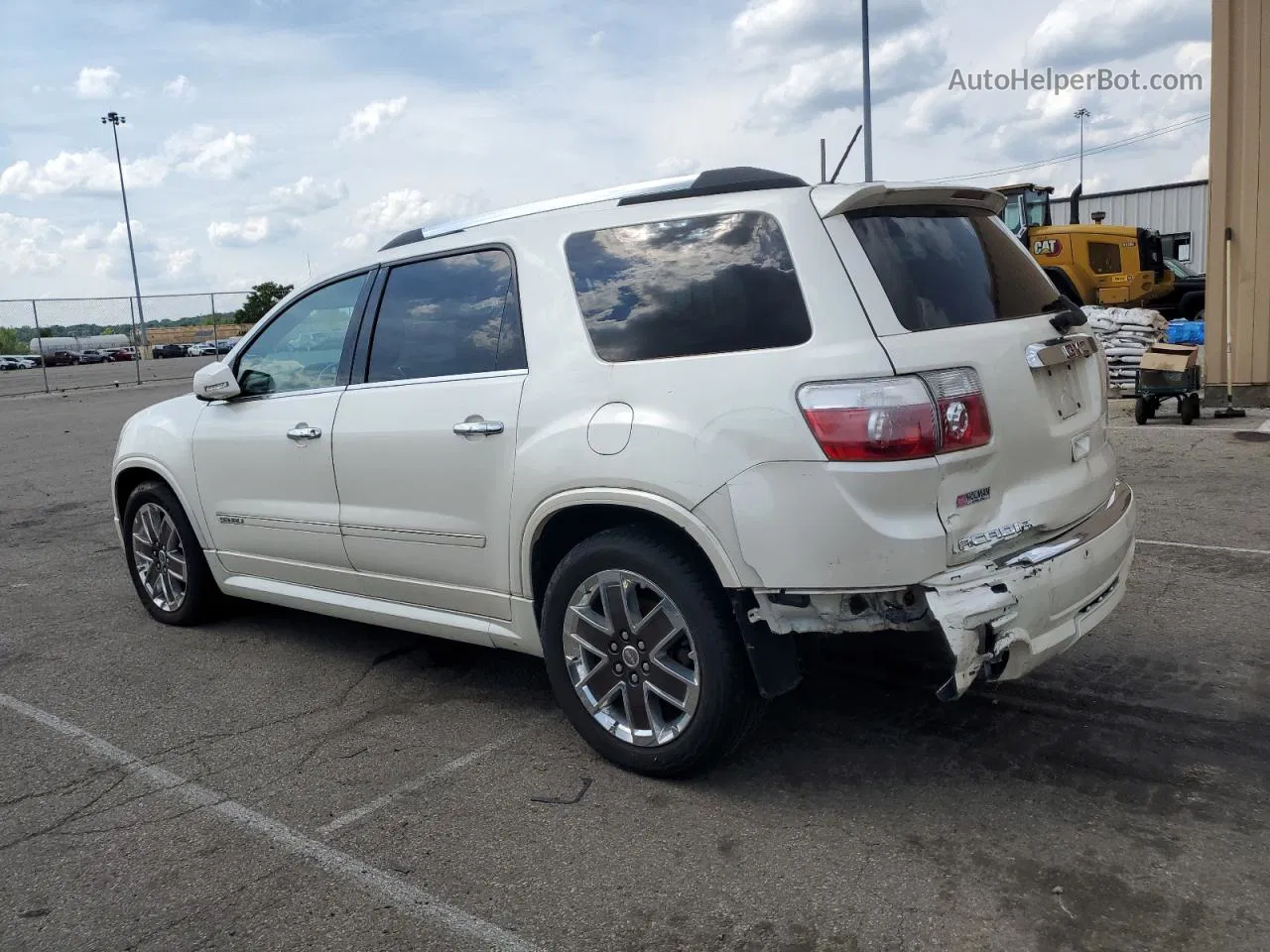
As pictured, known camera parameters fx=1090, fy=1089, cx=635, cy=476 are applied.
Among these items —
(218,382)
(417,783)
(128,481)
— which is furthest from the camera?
(128,481)

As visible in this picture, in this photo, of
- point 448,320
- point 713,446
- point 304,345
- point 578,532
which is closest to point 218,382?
point 304,345

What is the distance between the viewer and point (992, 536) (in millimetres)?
3211

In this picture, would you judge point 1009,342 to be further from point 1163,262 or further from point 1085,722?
point 1163,262

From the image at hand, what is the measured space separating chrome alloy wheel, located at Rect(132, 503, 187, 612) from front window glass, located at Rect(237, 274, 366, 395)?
41.9 inches

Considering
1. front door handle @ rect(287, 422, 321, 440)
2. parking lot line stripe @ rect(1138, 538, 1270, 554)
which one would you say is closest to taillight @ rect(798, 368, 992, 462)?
front door handle @ rect(287, 422, 321, 440)

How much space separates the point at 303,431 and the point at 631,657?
1.94 meters

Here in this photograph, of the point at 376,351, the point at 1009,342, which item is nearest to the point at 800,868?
the point at 1009,342

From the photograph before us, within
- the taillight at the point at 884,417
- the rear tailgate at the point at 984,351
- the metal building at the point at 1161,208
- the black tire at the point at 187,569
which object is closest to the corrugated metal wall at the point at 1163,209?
the metal building at the point at 1161,208

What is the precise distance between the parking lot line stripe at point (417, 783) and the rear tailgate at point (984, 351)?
184 centimetres

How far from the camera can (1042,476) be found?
3.44 meters

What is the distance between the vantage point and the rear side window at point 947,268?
336 centimetres

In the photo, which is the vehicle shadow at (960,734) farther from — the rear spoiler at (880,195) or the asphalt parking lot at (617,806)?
the rear spoiler at (880,195)

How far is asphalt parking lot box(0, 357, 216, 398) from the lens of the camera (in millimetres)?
27828

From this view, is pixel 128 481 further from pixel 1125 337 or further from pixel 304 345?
pixel 1125 337
